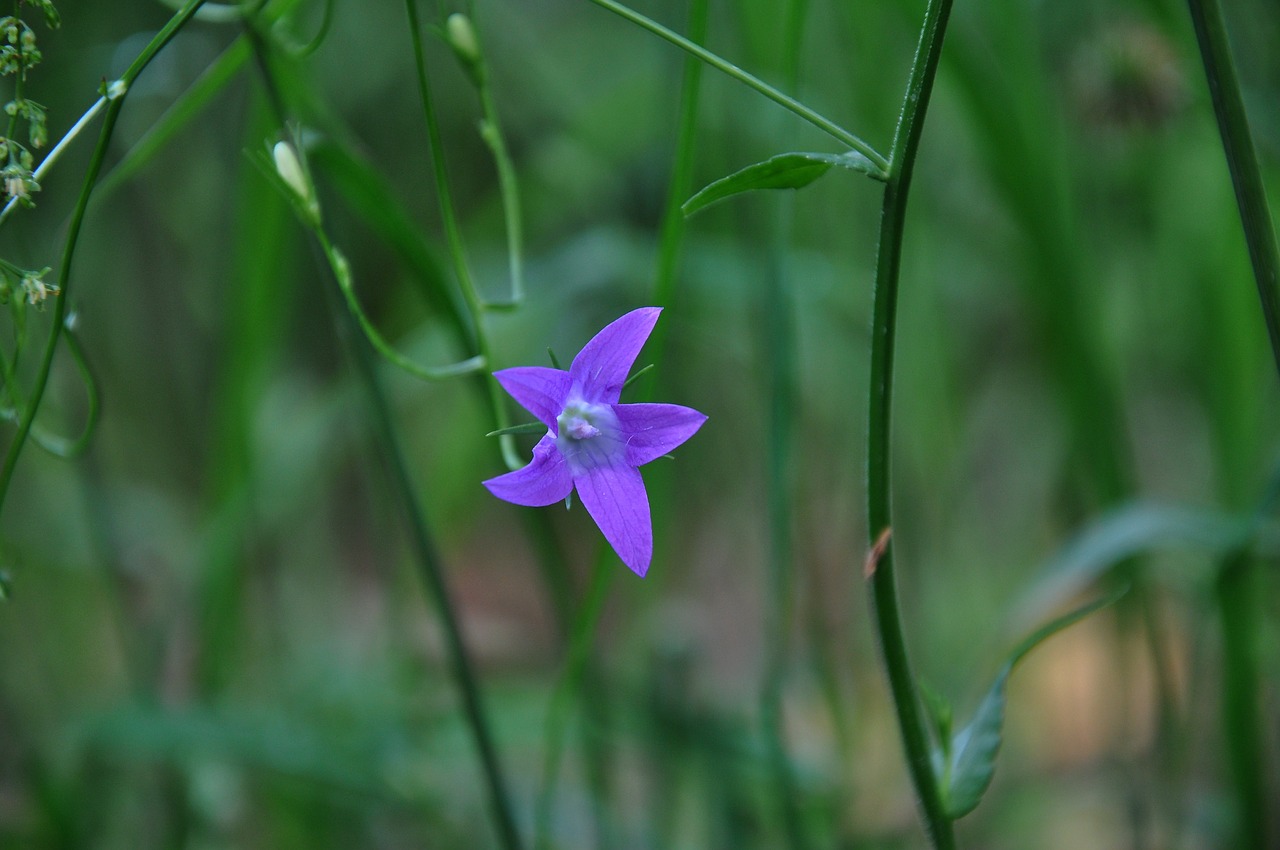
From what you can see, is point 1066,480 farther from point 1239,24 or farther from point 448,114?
point 448,114

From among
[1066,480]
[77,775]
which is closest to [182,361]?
[77,775]

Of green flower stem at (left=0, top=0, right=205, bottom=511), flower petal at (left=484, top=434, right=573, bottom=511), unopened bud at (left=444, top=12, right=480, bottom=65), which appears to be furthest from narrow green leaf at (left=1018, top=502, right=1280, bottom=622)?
green flower stem at (left=0, top=0, right=205, bottom=511)

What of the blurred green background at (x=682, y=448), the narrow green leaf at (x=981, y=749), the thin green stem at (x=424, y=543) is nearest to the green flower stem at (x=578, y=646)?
the thin green stem at (x=424, y=543)

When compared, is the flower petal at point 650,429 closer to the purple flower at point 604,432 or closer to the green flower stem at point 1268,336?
the purple flower at point 604,432

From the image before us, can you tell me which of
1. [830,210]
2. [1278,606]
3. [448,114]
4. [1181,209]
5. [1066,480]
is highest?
[448,114]

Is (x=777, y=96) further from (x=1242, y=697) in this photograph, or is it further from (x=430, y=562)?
(x=1242, y=697)
